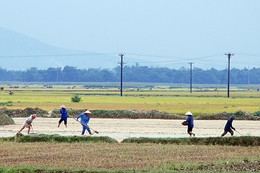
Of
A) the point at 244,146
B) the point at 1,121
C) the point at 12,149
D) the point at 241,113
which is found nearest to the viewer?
the point at 12,149

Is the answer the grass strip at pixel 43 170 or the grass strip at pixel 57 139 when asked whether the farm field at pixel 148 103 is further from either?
the grass strip at pixel 43 170

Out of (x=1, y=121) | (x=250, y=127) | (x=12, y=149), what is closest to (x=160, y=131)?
(x=250, y=127)

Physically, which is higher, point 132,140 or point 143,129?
point 132,140

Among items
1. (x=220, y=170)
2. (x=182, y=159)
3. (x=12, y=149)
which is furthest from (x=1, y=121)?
(x=220, y=170)

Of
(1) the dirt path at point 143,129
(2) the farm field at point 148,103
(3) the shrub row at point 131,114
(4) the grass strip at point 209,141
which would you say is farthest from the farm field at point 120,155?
(2) the farm field at point 148,103

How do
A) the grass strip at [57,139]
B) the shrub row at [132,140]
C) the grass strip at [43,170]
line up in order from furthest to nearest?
the grass strip at [57,139]
the shrub row at [132,140]
the grass strip at [43,170]

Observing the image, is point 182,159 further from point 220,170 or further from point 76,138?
point 76,138

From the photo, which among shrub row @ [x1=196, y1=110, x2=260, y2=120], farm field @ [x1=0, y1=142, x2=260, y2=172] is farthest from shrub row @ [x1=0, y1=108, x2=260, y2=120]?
farm field @ [x1=0, y1=142, x2=260, y2=172]

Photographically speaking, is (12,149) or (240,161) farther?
(12,149)

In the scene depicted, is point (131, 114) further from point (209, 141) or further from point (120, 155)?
point (120, 155)

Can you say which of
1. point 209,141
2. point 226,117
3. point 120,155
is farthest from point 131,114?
point 120,155

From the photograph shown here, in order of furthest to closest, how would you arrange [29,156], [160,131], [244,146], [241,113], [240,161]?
[241,113], [160,131], [244,146], [29,156], [240,161]

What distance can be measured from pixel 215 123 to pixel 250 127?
411 centimetres

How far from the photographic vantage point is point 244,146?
24.6 m
